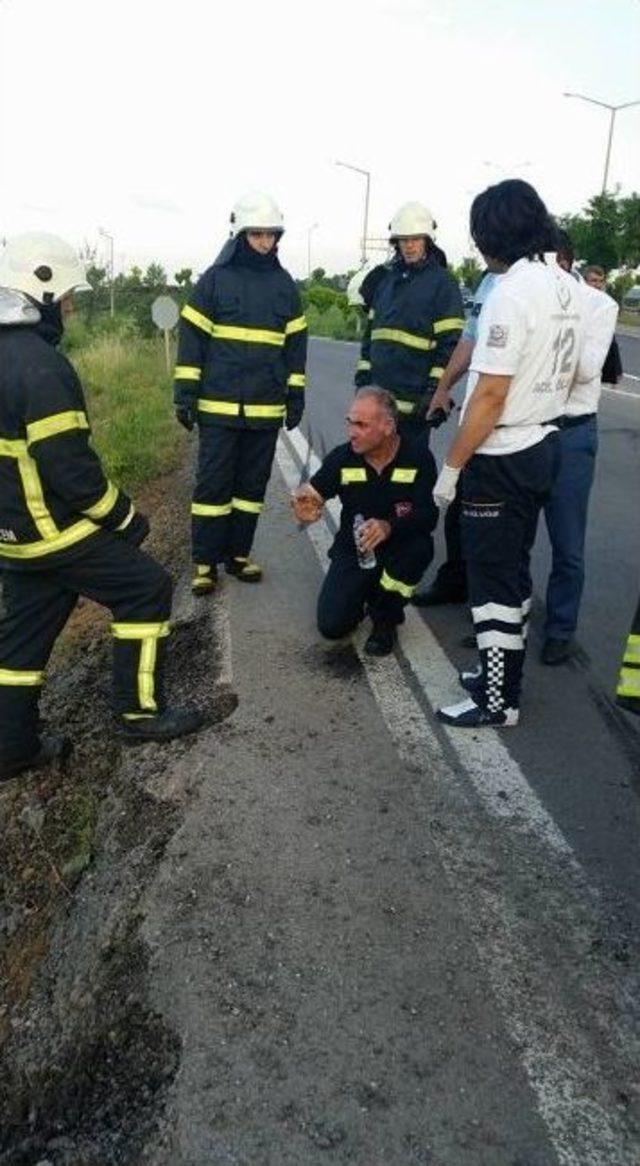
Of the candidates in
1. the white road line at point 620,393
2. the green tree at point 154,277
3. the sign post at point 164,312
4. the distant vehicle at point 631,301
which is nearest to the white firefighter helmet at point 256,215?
the white road line at point 620,393

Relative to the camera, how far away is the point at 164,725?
3.72 m

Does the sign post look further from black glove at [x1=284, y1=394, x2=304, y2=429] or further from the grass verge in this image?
black glove at [x1=284, y1=394, x2=304, y2=429]

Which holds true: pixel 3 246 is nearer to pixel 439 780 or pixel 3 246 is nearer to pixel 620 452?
pixel 439 780

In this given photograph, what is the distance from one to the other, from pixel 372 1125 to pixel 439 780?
1389 millimetres

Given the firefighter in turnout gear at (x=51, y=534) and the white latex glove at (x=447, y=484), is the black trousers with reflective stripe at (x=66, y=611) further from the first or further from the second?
the white latex glove at (x=447, y=484)

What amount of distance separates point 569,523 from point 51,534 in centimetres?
231

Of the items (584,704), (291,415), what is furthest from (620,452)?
(584,704)

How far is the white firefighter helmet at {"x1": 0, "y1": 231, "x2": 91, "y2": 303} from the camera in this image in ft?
10.9

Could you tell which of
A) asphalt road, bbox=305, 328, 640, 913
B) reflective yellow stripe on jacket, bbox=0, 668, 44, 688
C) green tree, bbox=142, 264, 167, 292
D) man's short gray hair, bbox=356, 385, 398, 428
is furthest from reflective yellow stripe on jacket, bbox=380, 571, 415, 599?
green tree, bbox=142, 264, 167, 292

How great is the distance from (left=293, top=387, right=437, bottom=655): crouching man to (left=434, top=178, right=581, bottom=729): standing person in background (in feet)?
2.31

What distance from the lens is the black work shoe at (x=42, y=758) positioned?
148 inches

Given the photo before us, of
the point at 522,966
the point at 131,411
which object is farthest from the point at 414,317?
the point at 131,411

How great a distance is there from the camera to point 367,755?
11.3 ft

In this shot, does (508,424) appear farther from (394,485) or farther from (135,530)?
(135,530)
